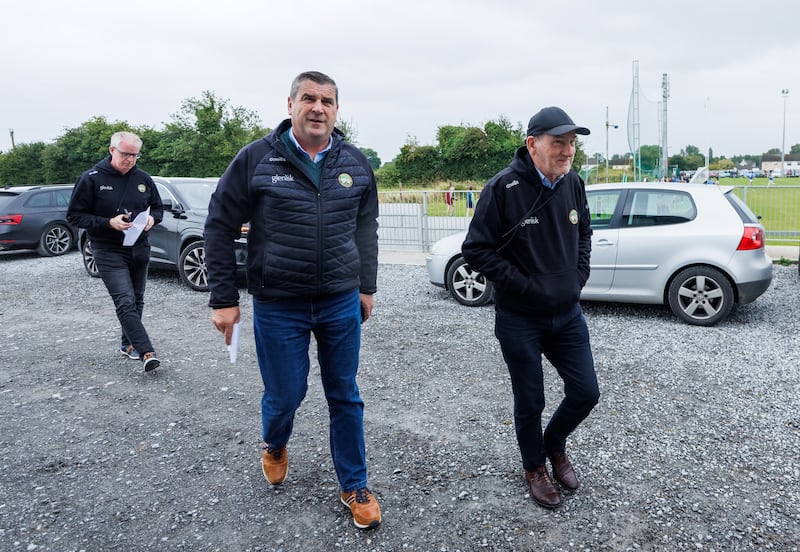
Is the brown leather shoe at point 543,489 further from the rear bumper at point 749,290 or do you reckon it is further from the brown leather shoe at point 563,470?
the rear bumper at point 749,290

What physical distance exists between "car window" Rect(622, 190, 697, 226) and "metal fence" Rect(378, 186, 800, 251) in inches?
198

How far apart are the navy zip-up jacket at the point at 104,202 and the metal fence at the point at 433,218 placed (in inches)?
283

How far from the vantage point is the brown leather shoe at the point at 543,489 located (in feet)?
9.45

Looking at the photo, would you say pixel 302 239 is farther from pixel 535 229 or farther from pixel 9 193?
pixel 9 193

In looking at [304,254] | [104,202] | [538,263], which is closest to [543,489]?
[538,263]

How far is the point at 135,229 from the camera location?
4852mm

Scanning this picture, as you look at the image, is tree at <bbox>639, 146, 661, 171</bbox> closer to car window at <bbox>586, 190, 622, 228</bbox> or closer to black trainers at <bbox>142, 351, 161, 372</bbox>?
car window at <bbox>586, 190, 622, 228</bbox>

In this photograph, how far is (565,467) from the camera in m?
3.07

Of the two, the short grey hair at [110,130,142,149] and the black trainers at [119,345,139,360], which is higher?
the short grey hair at [110,130,142,149]

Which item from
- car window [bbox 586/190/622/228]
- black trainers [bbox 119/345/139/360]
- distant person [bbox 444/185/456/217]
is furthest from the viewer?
distant person [bbox 444/185/456/217]

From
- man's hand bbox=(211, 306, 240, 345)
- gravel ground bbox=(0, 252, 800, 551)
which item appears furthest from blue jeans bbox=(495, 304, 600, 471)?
man's hand bbox=(211, 306, 240, 345)

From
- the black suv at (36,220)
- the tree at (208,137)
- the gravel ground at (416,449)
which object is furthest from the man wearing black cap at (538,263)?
the tree at (208,137)

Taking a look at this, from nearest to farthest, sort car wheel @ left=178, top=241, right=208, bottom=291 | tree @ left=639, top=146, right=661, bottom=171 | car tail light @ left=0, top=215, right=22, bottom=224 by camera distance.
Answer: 1. car wheel @ left=178, top=241, right=208, bottom=291
2. car tail light @ left=0, top=215, right=22, bottom=224
3. tree @ left=639, top=146, right=661, bottom=171

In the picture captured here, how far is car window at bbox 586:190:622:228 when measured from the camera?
6547 millimetres
